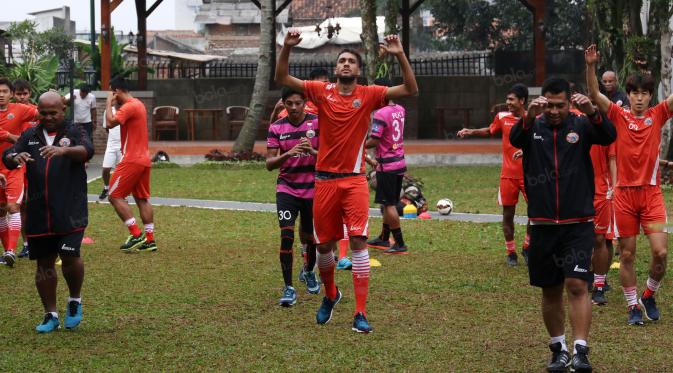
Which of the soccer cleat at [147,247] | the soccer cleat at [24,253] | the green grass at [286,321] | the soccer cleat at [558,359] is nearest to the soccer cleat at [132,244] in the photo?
the soccer cleat at [147,247]

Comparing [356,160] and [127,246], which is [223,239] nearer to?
[127,246]

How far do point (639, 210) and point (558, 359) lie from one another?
2159 mm

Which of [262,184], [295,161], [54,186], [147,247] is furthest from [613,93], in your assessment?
[262,184]

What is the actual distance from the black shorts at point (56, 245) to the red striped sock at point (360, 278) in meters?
Result: 2.08

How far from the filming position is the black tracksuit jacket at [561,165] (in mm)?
7637

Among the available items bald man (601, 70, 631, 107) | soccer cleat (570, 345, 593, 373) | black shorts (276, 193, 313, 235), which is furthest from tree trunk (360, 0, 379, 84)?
soccer cleat (570, 345, 593, 373)

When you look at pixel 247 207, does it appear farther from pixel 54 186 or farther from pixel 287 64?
pixel 54 186

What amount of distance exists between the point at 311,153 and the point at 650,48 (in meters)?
12.7

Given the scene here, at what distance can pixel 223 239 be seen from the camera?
48.0 feet

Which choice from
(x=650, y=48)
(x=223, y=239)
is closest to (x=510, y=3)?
(x=650, y=48)

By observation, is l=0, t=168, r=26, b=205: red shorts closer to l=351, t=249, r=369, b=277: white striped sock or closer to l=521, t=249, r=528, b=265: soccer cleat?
l=351, t=249, r=369, b=277: white striped sock

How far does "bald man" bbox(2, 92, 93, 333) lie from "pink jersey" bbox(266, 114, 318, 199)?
1.96 m

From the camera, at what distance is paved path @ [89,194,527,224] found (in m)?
16.7

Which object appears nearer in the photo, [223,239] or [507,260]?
[507,260]
